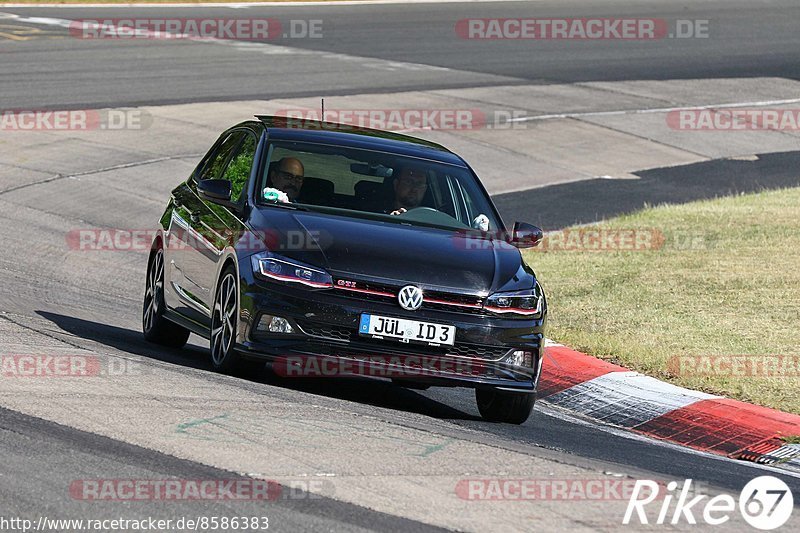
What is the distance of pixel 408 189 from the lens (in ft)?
31.6

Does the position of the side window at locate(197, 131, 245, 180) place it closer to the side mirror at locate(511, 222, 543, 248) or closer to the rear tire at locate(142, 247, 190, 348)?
the rear tire at locate(142, 247, 190, 348)

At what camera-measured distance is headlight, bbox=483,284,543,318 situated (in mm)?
8534

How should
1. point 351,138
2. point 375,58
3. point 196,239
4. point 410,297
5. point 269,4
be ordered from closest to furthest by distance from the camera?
1. point 410,297
2. point 196,239
3. point 351,138
4. point 375,58
5. point 269,4

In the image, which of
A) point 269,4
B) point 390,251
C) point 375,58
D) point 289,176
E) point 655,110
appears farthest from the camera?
point 269,4

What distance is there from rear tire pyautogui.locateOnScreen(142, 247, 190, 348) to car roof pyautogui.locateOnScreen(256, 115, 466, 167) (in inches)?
53.3

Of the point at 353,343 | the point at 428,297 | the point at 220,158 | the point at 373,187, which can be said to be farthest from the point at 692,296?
the point at 353,343

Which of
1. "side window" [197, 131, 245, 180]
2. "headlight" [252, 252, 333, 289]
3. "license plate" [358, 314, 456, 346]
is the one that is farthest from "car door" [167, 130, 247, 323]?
"license plate" [358, 314, 456, 346]

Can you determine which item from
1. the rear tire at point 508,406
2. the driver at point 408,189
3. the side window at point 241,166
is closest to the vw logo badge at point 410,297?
the rear tire at point 508,406

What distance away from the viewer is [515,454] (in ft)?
23.7

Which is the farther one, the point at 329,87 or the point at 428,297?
the point at 329,87

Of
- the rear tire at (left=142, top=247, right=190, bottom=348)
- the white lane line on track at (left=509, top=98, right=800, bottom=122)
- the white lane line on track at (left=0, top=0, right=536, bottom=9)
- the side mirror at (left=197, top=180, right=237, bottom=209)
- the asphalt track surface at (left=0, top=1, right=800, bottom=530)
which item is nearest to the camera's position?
the asphalt track surface at (left=0, top=1, right=800, bottom=530)

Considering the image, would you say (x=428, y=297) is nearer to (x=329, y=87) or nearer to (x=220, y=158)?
(x=220, y=158)

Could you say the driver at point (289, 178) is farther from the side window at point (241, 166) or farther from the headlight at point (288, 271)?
the headlight at point (288, 271)

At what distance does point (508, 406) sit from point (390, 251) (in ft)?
3.96
